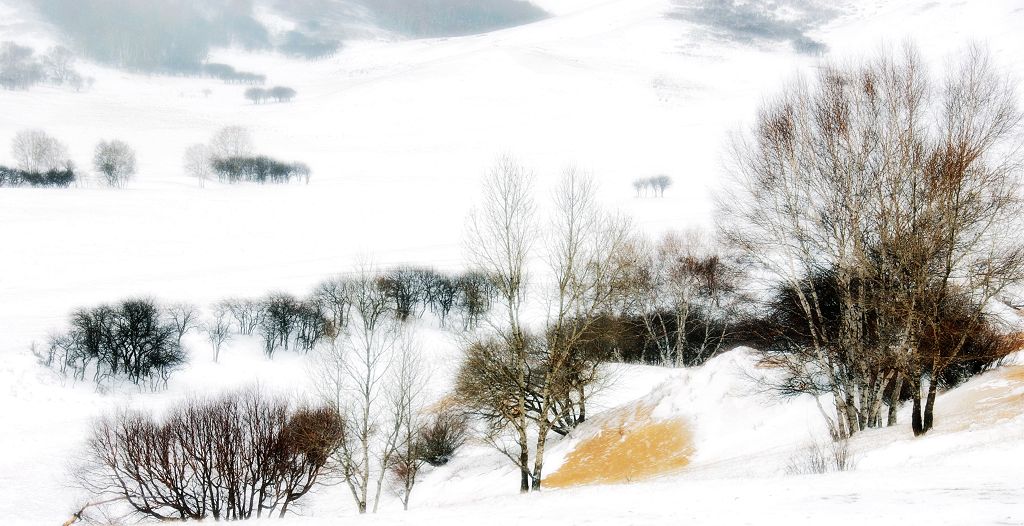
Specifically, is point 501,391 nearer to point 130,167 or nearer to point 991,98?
point 991,98

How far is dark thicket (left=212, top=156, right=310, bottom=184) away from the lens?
11306 cm

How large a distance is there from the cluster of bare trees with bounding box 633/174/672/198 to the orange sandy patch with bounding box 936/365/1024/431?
96811 mm

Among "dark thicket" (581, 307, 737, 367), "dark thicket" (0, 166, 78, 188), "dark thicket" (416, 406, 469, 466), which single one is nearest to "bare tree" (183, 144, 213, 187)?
"dark thicket" (0, 166, 78, 188)

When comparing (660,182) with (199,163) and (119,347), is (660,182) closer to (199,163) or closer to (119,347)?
(199,163)

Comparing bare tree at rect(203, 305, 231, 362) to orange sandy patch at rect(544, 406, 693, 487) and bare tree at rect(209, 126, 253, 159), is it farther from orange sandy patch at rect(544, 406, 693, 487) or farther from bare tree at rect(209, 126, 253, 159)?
bare tree at rect(209, 126, 253, 159)

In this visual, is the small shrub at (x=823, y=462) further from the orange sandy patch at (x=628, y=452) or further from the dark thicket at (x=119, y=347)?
the dark thicket at (x=119, y=347)

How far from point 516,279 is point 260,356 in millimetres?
48741

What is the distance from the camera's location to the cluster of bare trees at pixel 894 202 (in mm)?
13578

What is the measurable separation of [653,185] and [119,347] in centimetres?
9892

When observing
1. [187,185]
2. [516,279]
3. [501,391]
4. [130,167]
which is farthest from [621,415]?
[130,167]

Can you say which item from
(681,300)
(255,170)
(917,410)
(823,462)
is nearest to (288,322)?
(681,300)

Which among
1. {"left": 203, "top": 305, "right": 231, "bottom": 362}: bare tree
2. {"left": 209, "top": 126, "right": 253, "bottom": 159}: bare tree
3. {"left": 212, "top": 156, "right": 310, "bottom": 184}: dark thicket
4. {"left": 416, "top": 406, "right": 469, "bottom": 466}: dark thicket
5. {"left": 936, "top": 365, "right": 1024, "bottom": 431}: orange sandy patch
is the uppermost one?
{"left": 209, "top": 126, "right": 253, "bottom": 159}: bare tree

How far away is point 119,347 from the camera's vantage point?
48.1 m

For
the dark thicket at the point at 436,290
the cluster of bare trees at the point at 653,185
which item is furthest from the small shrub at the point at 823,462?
the cluster of bare trees at the point at 653,185
